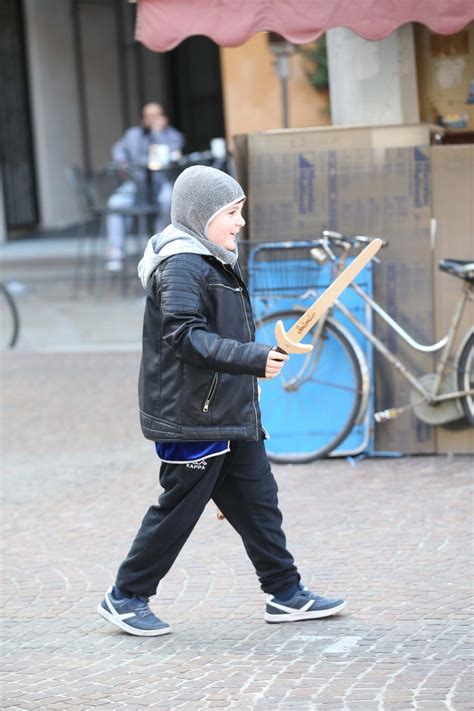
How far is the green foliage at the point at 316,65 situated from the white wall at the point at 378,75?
6.71 m

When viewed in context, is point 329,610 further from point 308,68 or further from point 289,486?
point 308,68

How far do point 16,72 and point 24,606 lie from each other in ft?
44.1

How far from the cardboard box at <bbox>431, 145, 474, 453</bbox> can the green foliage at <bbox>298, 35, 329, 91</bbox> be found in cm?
754

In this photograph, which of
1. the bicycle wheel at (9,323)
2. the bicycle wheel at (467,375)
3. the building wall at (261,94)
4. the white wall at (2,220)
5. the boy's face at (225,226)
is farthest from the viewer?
the white wall at (2,220)

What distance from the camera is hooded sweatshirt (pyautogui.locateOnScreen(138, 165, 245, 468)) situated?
4430 mm

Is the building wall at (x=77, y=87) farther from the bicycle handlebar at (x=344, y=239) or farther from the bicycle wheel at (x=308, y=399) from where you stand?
the bicycle handlebar at (x=344, y=239)

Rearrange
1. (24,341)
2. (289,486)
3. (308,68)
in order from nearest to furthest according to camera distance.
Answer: (289,486) < (24,341) < (308,68)

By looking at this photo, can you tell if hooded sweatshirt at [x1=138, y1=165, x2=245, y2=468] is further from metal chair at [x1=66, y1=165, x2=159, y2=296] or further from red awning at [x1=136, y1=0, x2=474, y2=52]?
metal chair at [x1=66, y1=165, x2=159, y2=296]

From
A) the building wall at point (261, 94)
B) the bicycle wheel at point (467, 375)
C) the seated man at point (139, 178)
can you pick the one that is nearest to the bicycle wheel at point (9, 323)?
the seated man at point (139, 178)

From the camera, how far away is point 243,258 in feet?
23.3

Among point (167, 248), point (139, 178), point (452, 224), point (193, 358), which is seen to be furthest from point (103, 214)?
point (193, 358)

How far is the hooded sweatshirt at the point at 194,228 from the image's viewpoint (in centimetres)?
443

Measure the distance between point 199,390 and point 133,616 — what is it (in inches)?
36.6

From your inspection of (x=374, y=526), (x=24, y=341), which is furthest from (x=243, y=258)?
(x=24, y=341)
